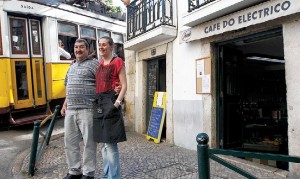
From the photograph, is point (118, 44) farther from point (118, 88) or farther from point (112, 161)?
point (112, 161)

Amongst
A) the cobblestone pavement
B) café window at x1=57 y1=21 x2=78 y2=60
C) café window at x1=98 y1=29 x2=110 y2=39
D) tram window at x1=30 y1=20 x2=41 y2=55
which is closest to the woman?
the cobblestone pavement

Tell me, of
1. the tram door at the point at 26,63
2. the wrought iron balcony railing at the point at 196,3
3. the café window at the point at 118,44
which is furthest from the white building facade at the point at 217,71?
the café window at the point at 118,44

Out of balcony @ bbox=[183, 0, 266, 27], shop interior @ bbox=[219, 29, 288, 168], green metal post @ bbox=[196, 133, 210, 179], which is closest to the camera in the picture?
green metal post @ bbox=[196, 133, 210, 179]

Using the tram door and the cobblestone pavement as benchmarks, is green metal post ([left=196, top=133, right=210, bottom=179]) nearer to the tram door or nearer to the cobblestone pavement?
the cobblestone pavement

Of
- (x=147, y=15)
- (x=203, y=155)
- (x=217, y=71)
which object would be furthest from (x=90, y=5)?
(x=203, y=155)

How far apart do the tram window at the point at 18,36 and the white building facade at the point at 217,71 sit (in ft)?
10.3

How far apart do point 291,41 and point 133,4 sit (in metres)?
5.21

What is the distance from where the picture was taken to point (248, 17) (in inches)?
181

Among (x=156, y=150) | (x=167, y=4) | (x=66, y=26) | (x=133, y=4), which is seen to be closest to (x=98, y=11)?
(x=66, y=26)

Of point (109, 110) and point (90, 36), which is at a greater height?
point (90, 36)

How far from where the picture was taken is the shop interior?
19.0 feet

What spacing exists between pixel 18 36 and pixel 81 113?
5684 millimetres

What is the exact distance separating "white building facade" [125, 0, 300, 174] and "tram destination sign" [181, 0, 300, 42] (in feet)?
0.05

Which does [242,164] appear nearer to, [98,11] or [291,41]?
[291,41]
